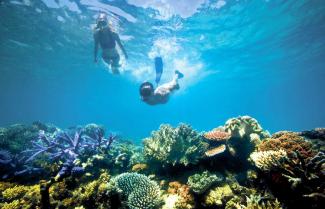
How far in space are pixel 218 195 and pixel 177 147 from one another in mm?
2026

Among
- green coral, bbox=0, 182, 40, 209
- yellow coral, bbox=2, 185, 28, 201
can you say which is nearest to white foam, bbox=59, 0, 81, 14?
green coral, bbox=0, 182, 40, 209

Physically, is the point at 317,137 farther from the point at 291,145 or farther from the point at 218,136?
the point at 218,136

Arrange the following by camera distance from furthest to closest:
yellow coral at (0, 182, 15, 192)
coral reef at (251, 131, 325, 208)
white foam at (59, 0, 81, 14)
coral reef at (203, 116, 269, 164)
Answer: white foam at (59, 0, 81, 14) < coral reef at (203, 116, 269, 164) < yellow coral at (0, 182, 15, 192) < coral reef at (251, 131, 325, 208)

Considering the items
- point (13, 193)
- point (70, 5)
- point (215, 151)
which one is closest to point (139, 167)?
point (215, 151)

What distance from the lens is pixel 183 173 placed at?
651 centimetres

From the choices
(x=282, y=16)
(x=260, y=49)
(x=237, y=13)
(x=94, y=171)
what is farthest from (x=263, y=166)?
(x=260, y=49)

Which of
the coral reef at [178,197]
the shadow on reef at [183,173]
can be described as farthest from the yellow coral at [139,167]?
the coral reef at [178,197]

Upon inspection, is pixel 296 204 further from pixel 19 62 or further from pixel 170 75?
pixel 19 62

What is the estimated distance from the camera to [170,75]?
144 ft

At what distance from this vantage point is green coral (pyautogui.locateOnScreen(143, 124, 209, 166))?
635cm

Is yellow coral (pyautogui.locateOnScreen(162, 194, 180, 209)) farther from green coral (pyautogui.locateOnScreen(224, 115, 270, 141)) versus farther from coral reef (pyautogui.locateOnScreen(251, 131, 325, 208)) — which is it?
green coral (pyautogui.locateOnScreen(224, 115, 270, 141))

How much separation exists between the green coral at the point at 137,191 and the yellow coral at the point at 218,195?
129cm

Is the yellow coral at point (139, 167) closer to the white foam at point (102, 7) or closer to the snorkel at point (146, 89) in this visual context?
the snorkel at point (146, 89)

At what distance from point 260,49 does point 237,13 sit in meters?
15.2
